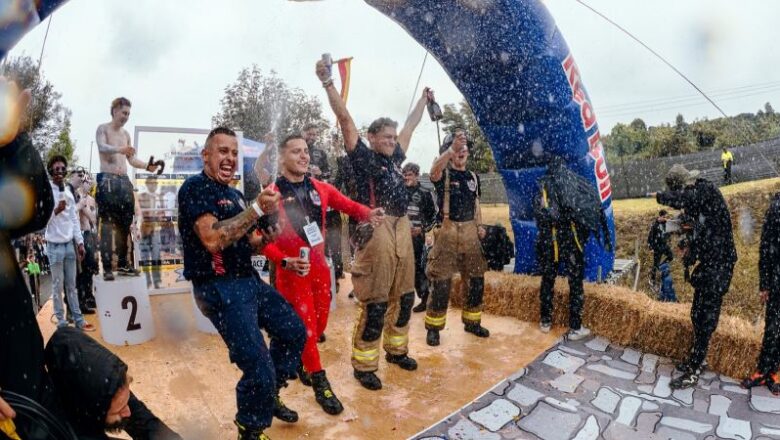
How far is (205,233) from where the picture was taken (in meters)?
2.44

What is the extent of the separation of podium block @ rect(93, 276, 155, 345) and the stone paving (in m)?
2.93

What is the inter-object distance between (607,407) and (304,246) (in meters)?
2.52

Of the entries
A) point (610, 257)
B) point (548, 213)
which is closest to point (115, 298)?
point (548, 213)

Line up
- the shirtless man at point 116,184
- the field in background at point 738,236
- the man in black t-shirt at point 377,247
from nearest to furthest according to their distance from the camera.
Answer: the man in black t-shirt at point 377,247 < the shirtless man at point 116,184 < the field in background at point 738,236

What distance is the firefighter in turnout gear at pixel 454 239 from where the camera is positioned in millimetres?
4770

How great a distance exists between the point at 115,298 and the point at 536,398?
367 centimetres

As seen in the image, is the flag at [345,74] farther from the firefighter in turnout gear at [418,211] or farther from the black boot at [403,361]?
the black boot at [403,361]

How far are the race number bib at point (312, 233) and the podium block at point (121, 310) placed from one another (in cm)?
223

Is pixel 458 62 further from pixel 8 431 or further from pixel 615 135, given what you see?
pixel 615 135

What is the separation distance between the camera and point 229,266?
263cm

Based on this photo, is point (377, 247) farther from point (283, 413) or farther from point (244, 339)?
point (244, 339)

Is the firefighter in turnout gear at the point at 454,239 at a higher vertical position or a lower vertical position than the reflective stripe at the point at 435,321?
higher

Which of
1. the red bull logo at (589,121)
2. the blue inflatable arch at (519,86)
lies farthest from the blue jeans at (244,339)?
the red bull logo at (589,121)

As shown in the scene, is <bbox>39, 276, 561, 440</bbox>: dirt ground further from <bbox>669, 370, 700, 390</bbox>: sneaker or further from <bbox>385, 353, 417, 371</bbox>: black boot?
<bbox>669, 370, 700, 390</bbox>: sneaker
